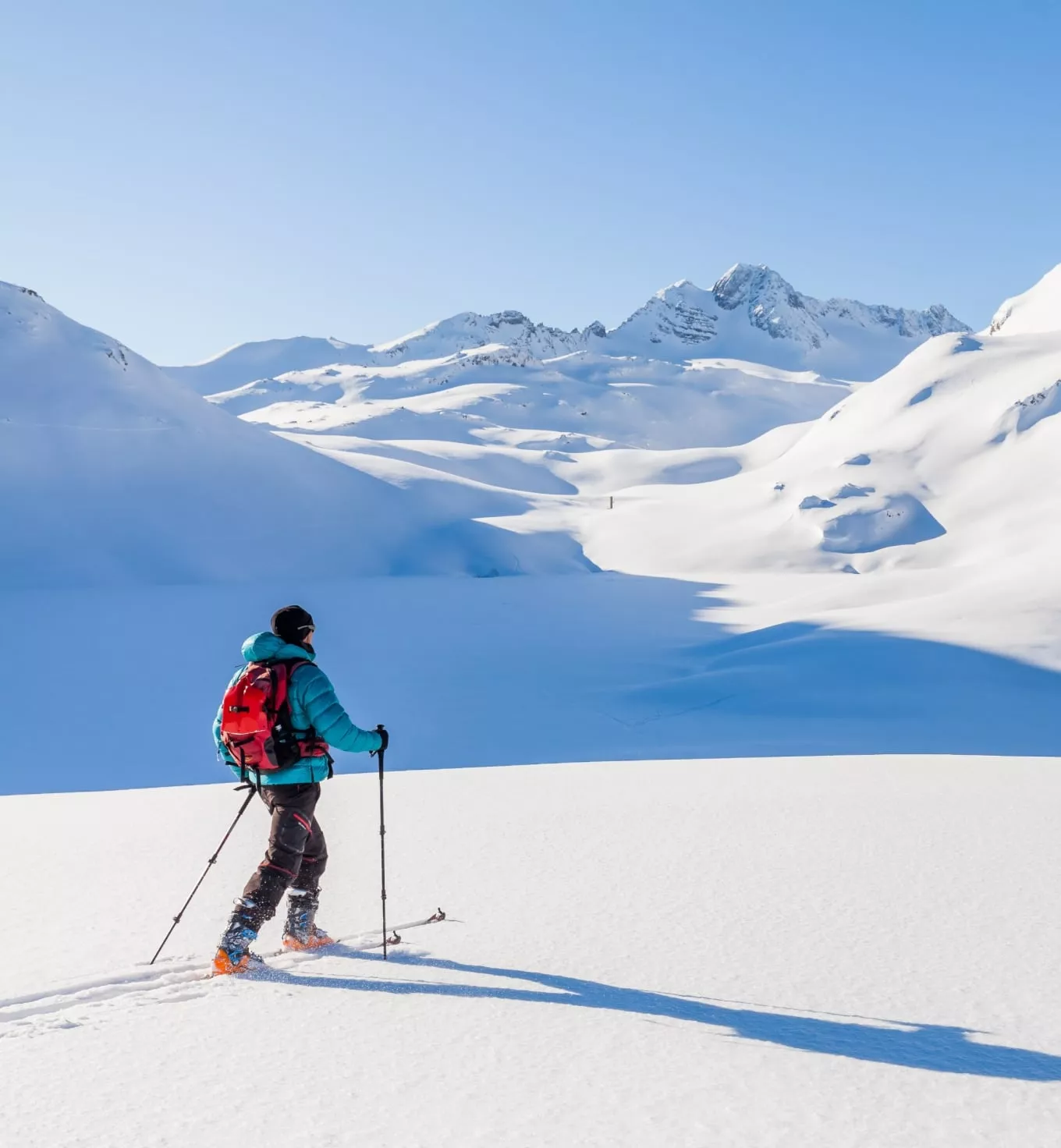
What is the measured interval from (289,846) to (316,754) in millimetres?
417

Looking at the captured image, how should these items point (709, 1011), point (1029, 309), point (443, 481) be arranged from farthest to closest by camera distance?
point (1029, 309), point (443, 481), point (709, 1011)

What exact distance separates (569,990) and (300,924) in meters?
1.31

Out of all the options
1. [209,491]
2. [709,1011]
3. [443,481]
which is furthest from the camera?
[443,481]

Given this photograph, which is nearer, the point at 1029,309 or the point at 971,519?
the point at 971,519

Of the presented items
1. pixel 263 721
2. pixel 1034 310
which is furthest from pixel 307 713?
pixel 1034 310

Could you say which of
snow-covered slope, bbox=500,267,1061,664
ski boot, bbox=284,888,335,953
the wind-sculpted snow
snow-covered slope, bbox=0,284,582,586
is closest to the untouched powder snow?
ski boot, bbox=284,888,335,953

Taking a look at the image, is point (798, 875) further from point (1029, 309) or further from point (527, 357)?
point (527, 357)

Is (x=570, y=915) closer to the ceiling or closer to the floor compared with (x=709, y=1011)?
closer to the ceiling

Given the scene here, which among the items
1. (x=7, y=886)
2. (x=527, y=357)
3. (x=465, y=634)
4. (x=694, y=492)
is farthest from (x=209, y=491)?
(x=527, y=357)

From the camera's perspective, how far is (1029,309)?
5822 centimetres

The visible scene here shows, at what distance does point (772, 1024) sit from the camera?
3443 mm

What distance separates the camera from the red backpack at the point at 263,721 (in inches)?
164

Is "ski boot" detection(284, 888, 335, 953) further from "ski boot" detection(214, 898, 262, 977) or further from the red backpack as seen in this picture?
the red backpack

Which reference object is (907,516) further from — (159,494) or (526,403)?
(526,403)
